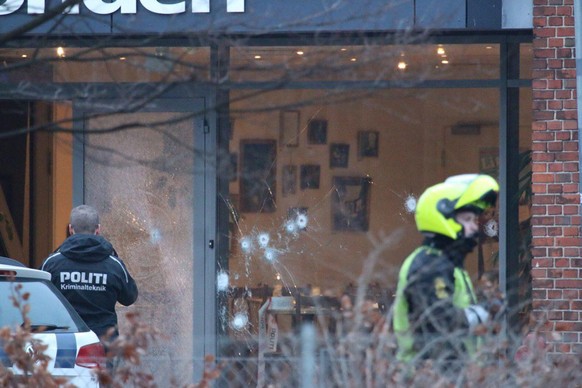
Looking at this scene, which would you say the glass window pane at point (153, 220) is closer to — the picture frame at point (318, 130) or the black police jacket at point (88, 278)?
the picture frame at point (318, 130)

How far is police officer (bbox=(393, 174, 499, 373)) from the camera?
465 cm

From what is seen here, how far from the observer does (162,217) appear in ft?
35.8

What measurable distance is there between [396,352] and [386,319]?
0.64ft

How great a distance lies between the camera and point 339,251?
35.0 ft

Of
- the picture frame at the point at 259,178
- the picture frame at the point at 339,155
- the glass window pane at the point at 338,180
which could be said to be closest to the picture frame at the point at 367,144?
the glass window pane at the point at 338,180

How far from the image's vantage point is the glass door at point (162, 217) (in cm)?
1071

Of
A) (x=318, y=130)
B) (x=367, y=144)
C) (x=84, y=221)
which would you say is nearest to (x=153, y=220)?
(x=318, y=130)

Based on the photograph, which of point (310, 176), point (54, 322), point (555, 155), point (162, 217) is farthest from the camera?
point (162, 217)

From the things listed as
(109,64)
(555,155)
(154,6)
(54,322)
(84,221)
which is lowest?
(54,322)

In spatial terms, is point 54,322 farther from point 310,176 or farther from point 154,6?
point 310,176

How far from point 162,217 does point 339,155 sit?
1.74 meters

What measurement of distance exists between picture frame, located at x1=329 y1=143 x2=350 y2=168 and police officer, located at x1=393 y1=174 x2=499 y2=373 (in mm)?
5550

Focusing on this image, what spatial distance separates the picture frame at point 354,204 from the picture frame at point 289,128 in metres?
0.51

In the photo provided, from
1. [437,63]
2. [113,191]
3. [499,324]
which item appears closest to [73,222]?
[113,191]
